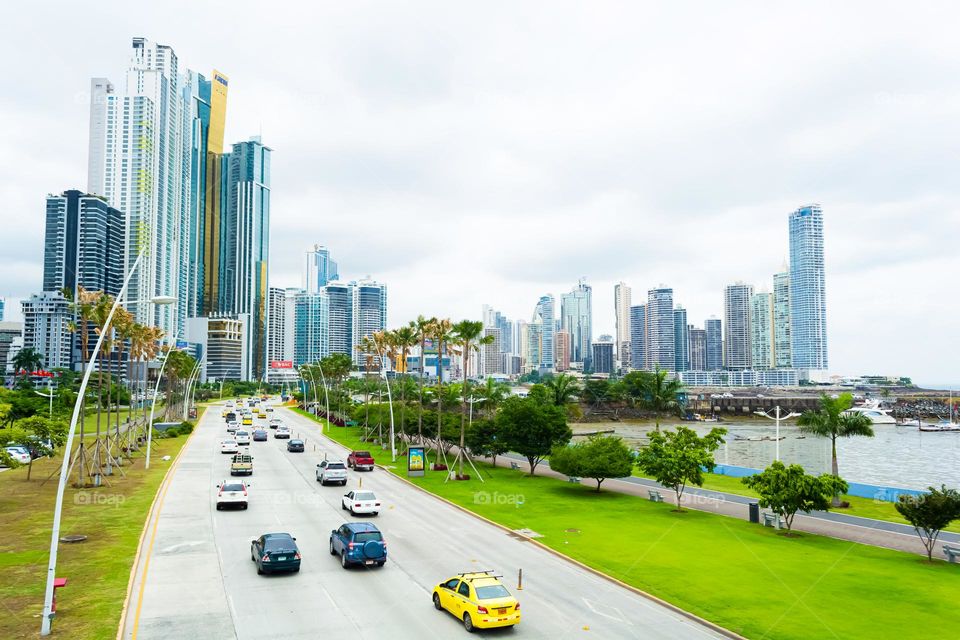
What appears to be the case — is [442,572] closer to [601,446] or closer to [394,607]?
[394,607]

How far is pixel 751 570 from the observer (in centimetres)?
2552

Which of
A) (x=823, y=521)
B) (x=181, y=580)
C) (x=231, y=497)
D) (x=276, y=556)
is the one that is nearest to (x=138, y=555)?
(x=181, y=580)

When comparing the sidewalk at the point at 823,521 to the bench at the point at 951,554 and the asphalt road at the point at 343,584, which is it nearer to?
the bench at the point at 951,554

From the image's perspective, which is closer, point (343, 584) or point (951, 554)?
point (343, 584)

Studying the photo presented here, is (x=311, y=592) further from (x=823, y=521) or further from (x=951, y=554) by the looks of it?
(x=823, y=521)

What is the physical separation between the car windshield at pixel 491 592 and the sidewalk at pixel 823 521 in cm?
2119

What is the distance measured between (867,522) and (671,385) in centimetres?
8443

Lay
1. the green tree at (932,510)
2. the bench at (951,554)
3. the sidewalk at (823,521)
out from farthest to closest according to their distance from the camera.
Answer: the sidewalk at (823,521), the bench at (951,554), the green tree at (932,510)

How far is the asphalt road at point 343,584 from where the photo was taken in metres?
18.5

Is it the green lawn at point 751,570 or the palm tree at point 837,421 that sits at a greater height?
the palm tree at point 837,421

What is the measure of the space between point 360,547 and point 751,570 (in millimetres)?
14806

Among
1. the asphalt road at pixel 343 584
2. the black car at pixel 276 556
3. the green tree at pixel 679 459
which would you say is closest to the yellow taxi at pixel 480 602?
the asphalt road at pixel 343 584

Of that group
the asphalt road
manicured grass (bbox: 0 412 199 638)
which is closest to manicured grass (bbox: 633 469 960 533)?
the asphalt road

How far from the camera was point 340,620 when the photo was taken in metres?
18.8
